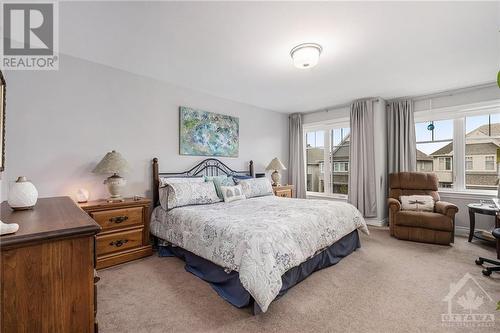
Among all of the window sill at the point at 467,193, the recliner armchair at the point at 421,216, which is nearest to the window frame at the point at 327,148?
the recliner armchair at the point at 421,216

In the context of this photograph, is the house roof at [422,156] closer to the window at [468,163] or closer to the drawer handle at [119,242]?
the window at [468,163]

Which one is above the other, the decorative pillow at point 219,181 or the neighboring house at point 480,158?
the neighboring house at point 480,158

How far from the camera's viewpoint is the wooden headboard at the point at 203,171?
334 centimetres

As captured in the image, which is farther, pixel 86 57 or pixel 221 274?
pixel 86 57

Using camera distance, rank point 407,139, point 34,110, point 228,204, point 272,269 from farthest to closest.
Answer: point 407,139 → point 228,204 → point 34,110 → point 272,269

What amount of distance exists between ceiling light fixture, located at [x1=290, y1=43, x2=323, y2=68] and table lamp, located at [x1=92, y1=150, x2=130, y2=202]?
7.82 feet

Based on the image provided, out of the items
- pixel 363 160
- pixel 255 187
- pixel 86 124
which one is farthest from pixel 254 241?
pixel 363 160

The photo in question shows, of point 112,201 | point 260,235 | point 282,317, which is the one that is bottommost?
point 282,317

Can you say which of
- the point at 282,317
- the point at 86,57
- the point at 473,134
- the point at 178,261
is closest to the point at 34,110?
the point at 86,57

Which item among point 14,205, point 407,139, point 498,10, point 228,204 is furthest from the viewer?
point 407,139

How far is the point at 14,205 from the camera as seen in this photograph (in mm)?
1429

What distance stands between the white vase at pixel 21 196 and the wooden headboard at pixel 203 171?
6.06 ft

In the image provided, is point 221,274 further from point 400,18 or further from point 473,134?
point 473,134

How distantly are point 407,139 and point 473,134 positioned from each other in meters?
0.96
